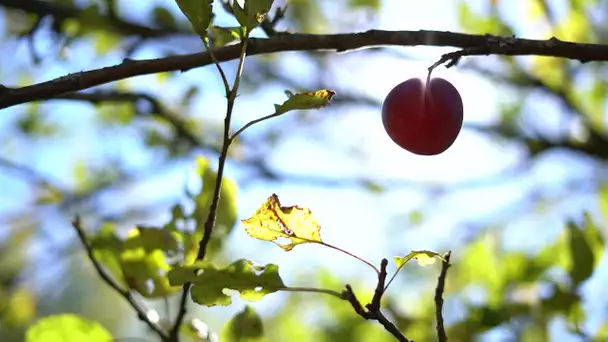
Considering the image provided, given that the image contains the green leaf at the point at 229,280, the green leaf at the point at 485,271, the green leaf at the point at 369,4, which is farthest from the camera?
the green leaf at the point at 369,4

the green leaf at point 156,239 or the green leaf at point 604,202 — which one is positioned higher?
the green leaf at point 604,202

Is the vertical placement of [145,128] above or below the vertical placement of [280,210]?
below

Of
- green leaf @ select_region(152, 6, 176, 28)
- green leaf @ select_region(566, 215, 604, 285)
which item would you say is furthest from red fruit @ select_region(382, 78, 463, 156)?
green leaf @ select_region(152, 6, 176, 28)

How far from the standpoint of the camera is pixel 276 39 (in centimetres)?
63

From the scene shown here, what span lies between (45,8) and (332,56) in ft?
3.27

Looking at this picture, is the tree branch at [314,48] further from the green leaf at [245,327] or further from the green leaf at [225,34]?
the green leaf at [245,327]

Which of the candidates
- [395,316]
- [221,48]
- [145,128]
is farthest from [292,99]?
[145,128]

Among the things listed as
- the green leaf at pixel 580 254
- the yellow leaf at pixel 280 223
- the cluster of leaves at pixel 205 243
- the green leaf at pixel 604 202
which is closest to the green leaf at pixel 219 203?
the cluster of leaves at pixel 205 243

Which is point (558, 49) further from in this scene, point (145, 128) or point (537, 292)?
point (145, 128)

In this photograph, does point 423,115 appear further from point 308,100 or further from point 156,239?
point 156,239

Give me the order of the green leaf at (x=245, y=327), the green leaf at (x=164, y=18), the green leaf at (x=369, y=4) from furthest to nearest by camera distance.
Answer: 1. the green leaf at (x=369, y=4)
2. the green leaf at (x=164, y=18)
3. the green leaf at (x=245, y=327)

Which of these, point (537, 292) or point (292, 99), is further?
point (537, 292)

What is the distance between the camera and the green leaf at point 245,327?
0.77m

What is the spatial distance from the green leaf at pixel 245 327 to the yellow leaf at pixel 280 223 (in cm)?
20
